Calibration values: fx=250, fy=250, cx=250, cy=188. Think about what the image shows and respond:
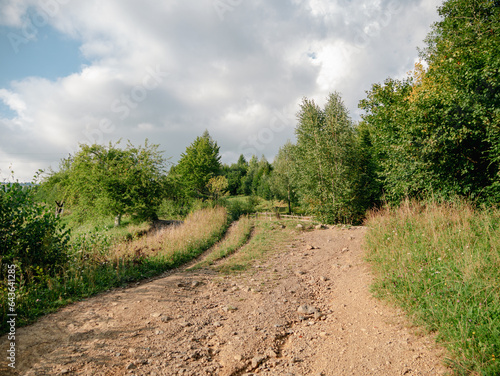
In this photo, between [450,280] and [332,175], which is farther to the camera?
[332,175]

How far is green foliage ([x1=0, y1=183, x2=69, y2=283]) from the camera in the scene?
A: 5051mm

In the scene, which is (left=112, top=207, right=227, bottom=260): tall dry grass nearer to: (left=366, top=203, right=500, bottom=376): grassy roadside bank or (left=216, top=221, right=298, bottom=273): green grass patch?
(left=216, top=221, right=298, bottom=273): green grass patch

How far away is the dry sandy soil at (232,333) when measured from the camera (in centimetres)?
284

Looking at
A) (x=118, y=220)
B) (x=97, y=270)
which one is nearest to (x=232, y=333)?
(x=97, y=270)

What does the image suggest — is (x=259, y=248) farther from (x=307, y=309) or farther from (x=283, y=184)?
(x=283, y=184)

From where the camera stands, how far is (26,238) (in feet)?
17.7

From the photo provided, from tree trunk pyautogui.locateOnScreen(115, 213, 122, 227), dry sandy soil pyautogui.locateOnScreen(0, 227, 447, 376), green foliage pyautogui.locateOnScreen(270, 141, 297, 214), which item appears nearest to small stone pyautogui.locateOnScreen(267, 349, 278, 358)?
dry sandy soil pyautogui.locateOnScreen(0, 227, 447, 376)

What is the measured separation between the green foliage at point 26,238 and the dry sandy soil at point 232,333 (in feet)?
5.10

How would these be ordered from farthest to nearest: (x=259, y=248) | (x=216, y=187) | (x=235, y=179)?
1. (x=235, y=179)
2. (x=216, y=187)
3. (x=259, y=248)

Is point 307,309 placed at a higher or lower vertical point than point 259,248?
lower

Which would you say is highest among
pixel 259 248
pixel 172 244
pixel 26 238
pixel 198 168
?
pixel 198 168

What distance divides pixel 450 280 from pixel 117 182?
46.1ft

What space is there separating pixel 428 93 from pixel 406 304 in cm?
958

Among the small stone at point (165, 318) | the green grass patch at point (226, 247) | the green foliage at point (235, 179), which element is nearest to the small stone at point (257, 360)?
the small stone at point (165, 318)
